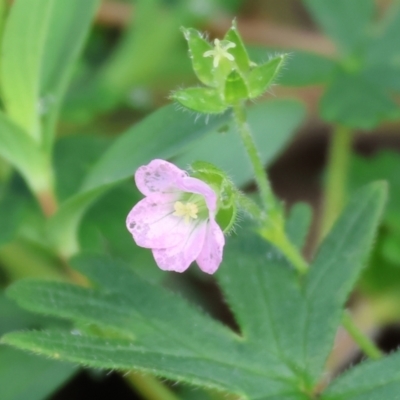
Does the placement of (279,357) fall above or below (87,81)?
below

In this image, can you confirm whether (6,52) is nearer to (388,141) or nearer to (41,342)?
(41,342)

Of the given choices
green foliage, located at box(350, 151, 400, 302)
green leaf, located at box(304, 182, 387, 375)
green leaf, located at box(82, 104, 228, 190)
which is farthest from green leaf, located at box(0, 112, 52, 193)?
green foliage, located at box(350, 151, 400, 302)

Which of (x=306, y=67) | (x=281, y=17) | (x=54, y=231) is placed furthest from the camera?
(x=281, y=17)

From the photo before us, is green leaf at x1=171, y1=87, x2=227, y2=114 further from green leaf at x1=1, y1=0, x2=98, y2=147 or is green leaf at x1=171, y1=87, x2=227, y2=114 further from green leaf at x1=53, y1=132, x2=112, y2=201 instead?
green leaf at x1=53, y1=132, x2=112, y2=201

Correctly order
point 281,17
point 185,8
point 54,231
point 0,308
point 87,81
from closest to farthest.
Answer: point 54,231
point 0,308
point 87,81
point 185,8
point 281,17

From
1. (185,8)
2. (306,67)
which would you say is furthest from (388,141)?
(185,8)
